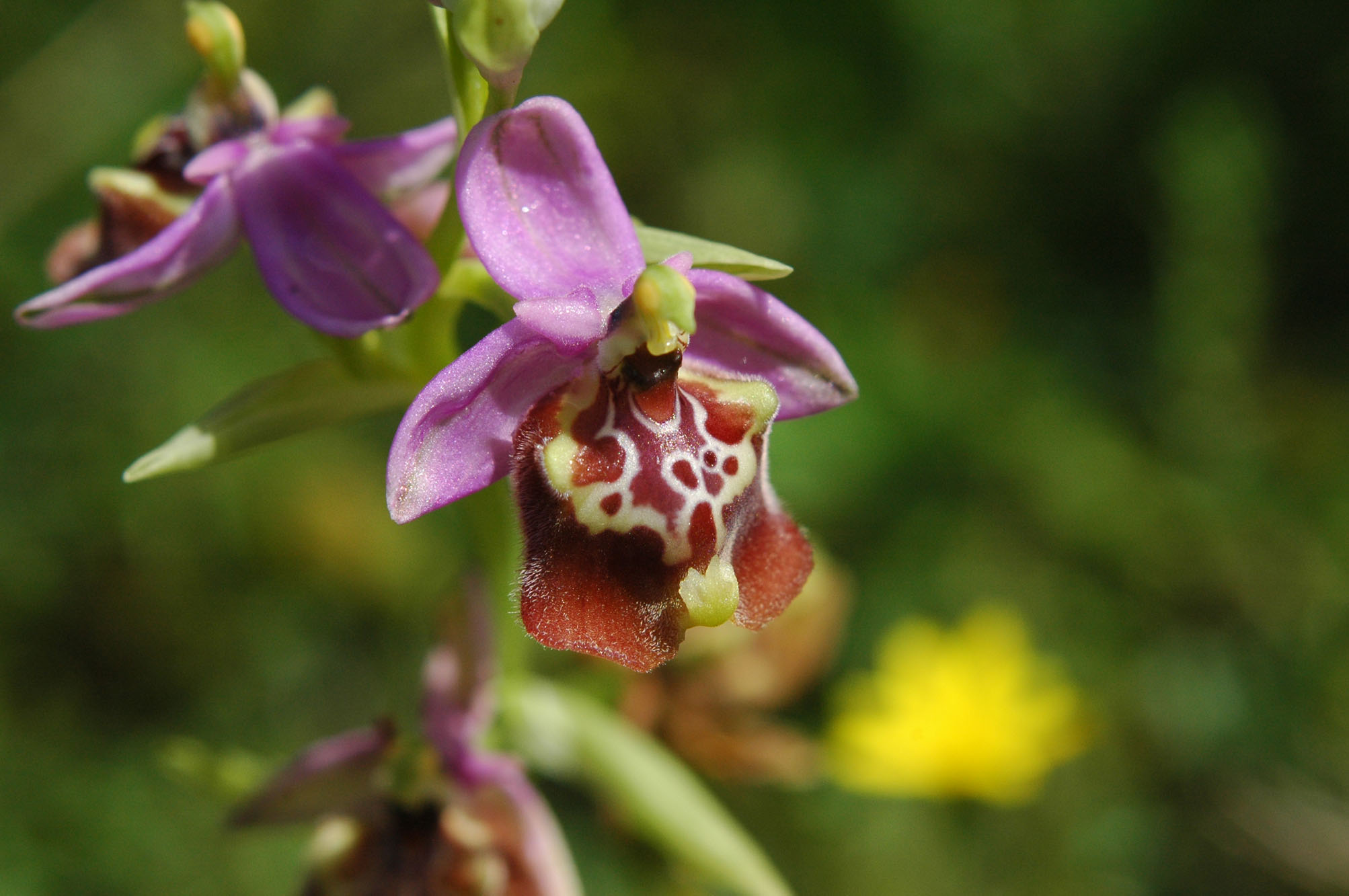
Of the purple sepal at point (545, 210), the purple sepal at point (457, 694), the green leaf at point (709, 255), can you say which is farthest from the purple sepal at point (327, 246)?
the purple sepal at point (457, 694)

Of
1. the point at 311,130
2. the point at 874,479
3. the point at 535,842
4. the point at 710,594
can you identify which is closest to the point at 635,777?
the point at 535,842

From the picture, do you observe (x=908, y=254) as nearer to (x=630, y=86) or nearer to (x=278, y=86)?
(x=630, y=86)

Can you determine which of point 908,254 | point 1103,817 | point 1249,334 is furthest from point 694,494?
point 908,254

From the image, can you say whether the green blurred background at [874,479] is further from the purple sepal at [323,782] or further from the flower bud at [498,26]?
the flower bud at [498,26]

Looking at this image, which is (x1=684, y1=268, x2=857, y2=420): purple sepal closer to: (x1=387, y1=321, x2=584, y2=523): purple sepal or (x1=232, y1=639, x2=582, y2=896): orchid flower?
(x1=387, y1=321, x2=584, y2=523): purple sepal

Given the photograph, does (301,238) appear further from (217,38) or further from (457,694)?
(457,694)

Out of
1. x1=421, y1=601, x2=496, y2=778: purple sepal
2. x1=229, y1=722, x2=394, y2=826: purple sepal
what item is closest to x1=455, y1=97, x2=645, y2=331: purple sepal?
x1=421, y1=601, x2=496, y2=778: purple sepal
